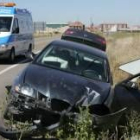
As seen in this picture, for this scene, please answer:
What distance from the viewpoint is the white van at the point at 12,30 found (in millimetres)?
22578

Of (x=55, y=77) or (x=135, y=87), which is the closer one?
(x=135, y=87)

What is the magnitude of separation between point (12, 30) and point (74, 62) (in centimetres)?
1370

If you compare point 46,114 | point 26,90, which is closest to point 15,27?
point 26,90

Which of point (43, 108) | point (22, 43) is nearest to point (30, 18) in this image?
point (22, 43)

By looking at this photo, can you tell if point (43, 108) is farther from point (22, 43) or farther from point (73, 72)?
point (22, 43)

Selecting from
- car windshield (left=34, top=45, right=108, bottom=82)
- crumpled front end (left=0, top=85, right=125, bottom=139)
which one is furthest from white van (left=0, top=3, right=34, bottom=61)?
crumpled front end (left=0, top=85, right=125, bottom=139)

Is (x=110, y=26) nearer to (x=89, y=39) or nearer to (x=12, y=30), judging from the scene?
(x=12, y=30)

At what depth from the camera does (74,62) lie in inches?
382

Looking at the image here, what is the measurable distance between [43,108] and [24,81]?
0.73 meters

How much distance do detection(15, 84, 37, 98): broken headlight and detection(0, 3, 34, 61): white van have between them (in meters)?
14.6

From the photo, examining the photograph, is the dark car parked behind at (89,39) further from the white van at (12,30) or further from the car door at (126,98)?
the car door at (126,98)

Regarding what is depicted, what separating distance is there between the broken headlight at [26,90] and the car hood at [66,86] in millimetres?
68

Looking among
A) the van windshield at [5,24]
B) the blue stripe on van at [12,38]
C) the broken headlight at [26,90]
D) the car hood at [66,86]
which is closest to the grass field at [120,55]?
the car hood at [66,86]

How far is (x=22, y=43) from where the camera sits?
25.3 meters
